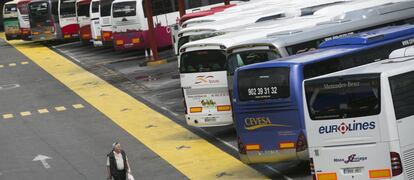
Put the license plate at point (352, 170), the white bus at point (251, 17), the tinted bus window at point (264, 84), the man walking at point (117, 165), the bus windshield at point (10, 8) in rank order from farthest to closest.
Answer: the bus windshield at point (10, 8)
the white bus at point (251, 17)
the tinted bus window at point (264, 84)
the man walking at point (117, 165)
the license plate at point (352, 170)

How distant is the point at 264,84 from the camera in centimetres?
2225

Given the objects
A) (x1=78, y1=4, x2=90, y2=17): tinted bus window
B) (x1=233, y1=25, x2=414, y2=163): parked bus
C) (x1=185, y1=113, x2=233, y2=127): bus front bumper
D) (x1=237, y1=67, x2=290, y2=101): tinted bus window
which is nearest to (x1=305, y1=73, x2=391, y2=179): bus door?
(x1=233, y1=25, x2=414, y2=163): parked bus

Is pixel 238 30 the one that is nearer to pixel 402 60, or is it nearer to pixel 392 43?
pixel 392 43

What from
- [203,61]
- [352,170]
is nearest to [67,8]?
[203,61]

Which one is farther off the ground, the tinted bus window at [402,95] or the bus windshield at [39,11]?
the tinted bus window at [402,95]

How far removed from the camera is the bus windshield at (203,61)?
2723 centimetres

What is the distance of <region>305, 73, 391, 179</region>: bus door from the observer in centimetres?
1786

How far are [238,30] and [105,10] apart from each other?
20.8m

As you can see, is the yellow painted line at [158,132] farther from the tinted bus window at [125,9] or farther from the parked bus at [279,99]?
the tinted bus window at [125,9]

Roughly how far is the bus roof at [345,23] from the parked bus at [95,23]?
23919mm

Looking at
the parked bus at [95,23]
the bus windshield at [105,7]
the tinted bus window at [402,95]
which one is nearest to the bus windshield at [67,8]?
the parked bus at [95,23]

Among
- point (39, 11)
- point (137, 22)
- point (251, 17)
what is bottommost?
point (39, 11)

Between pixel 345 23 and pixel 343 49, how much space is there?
4520 millimetres

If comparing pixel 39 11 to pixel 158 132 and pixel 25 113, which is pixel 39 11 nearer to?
pixel 25 113
